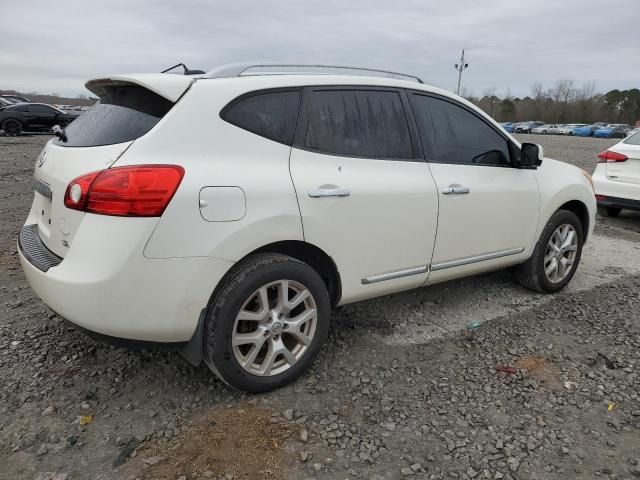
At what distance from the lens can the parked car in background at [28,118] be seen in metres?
19.8

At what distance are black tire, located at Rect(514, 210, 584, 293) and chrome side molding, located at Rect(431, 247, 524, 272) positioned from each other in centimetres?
26

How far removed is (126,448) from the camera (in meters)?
2.38

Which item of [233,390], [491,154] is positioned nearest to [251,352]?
[233,390]

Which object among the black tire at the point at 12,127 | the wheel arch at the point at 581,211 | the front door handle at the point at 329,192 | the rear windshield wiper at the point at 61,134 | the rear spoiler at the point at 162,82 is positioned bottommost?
the black tire at the point at 12,127

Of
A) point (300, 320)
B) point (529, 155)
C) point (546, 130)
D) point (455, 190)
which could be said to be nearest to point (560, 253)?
point (529, 155)

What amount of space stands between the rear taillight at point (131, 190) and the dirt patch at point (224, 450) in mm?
1091

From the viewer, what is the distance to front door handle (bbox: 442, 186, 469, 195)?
339 centimetres

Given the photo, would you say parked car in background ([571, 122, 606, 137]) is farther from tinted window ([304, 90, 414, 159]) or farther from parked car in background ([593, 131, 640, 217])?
tinted window ([304, 90, 414, 159])

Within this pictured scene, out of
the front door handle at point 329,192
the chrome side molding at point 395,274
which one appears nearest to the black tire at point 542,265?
the chrome side molding at point 395,274

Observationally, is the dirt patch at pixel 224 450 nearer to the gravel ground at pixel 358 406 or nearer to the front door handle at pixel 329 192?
the gravel ground at pixel 358 406

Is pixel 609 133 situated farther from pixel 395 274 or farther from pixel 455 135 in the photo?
pixel 395 274

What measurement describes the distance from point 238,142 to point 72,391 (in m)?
1.64

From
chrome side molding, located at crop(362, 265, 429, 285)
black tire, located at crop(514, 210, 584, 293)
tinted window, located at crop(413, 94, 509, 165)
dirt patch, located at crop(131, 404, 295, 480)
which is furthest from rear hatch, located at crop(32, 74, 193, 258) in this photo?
black tire, located at crop(514, 210, 584, 293)

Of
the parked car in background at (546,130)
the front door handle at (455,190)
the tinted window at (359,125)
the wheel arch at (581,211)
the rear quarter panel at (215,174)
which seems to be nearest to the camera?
the rear quarter panel at (215,174)
